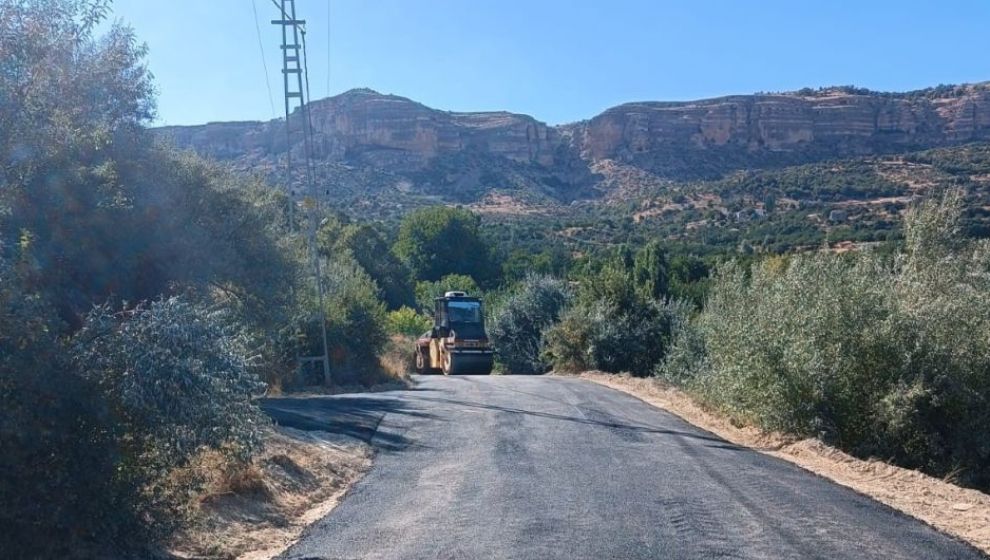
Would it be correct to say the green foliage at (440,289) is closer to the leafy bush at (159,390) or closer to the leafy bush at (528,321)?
the leafy bush at (528,321)

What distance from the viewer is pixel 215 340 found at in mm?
9266

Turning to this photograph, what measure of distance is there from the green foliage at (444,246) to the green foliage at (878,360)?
62000mm

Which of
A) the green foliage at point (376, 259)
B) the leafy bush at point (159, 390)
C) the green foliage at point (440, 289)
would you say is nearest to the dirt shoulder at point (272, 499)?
the leafy bush at point (159, 390)

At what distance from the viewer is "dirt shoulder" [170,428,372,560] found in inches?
369

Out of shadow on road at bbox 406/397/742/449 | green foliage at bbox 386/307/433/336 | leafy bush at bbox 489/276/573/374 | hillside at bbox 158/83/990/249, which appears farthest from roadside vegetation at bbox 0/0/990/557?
hillside at bbox 158/83/990/249

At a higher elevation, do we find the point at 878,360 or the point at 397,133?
the point at 397,133

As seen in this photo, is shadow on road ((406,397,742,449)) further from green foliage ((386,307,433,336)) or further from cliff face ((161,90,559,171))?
cliff face ((161,90,559,171))

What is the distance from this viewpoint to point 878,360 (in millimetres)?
17312

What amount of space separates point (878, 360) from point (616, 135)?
96.1 m

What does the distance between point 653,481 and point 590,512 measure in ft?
7.76

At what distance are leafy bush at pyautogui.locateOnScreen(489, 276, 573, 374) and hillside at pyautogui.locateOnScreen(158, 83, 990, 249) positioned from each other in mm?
21538

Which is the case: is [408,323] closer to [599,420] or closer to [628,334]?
[628,334]

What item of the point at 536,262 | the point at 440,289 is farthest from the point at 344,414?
the point at 440,289

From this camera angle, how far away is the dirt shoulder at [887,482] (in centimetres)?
1076
